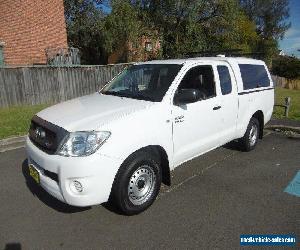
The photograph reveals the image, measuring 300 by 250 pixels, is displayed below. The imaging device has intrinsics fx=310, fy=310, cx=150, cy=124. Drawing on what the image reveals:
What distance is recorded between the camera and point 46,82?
1428 centimetres

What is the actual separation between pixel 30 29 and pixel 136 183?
1689 cm

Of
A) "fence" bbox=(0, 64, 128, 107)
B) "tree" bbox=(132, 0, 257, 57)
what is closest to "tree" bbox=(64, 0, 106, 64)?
"tree" bbox=(132, 0, 257, 57)

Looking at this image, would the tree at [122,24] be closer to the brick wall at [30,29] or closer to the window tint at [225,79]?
the brick wall at [30,29]

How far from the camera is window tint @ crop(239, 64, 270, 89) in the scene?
19.8 ft

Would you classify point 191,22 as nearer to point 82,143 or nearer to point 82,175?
point 82,143

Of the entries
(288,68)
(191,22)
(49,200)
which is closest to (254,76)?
(49,200)

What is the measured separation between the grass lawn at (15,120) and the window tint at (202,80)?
5.32 metres

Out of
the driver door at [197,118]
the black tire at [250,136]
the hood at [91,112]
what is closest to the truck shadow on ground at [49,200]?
the hood at [91,112]

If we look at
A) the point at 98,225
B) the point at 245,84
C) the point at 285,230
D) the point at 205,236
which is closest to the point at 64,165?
the point at 98,225

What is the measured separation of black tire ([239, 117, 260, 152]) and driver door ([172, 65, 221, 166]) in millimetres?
1324

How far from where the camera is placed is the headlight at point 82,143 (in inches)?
137

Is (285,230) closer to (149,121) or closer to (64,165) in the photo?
(149,121)

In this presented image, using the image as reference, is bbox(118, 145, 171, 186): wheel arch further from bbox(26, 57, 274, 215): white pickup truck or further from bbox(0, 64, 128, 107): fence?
bbox(0, 64, 128, 107): fence

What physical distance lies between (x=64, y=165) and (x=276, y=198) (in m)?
3.07
